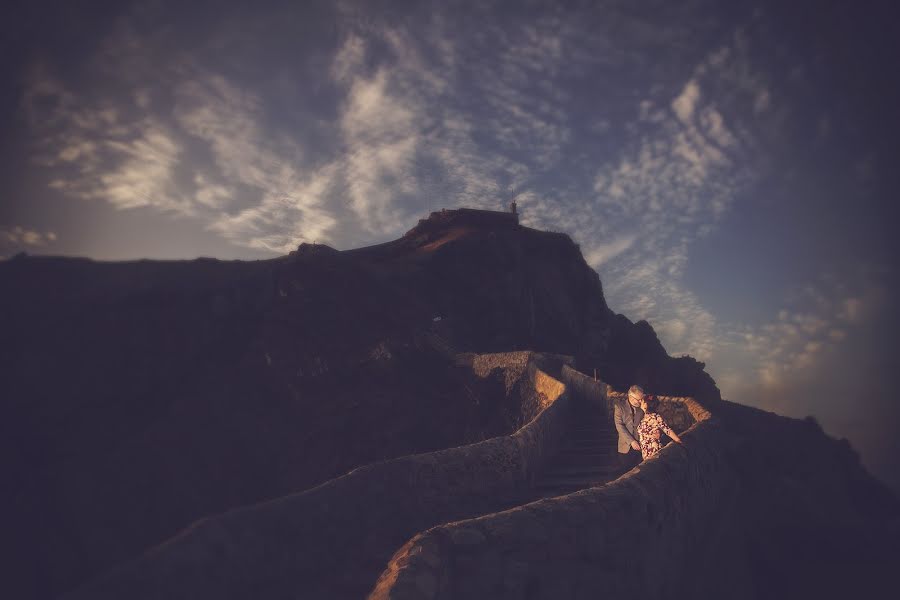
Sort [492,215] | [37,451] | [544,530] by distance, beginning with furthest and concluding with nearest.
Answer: [492,215], [37,451], [544,530]

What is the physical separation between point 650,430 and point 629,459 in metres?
0.69

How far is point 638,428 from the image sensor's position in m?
7.03

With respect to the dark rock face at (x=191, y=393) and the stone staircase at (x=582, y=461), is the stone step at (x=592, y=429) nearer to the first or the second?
the stone staircase at (x=582, y=461)

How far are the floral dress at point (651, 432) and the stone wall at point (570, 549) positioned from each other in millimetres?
690

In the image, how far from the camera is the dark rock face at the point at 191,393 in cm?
1939

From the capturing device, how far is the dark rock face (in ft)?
63.6

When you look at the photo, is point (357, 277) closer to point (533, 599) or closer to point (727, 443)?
point (727, 443)

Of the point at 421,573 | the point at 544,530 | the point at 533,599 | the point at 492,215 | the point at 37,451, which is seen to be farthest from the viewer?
the point at 492,215

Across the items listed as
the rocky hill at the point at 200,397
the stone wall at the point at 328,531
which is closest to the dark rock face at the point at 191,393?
the rocky hill at the point at 200,397

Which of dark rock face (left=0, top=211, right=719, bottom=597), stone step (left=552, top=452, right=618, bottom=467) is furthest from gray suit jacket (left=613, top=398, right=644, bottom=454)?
dark rock face (left=0, top=211, right=719, bottom=597)

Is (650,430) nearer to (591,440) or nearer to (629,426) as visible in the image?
(629,426)

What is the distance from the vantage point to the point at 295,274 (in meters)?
28.0

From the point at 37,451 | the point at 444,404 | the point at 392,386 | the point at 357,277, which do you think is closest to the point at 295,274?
the point at 357,277

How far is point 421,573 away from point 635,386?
5207 millimetres
